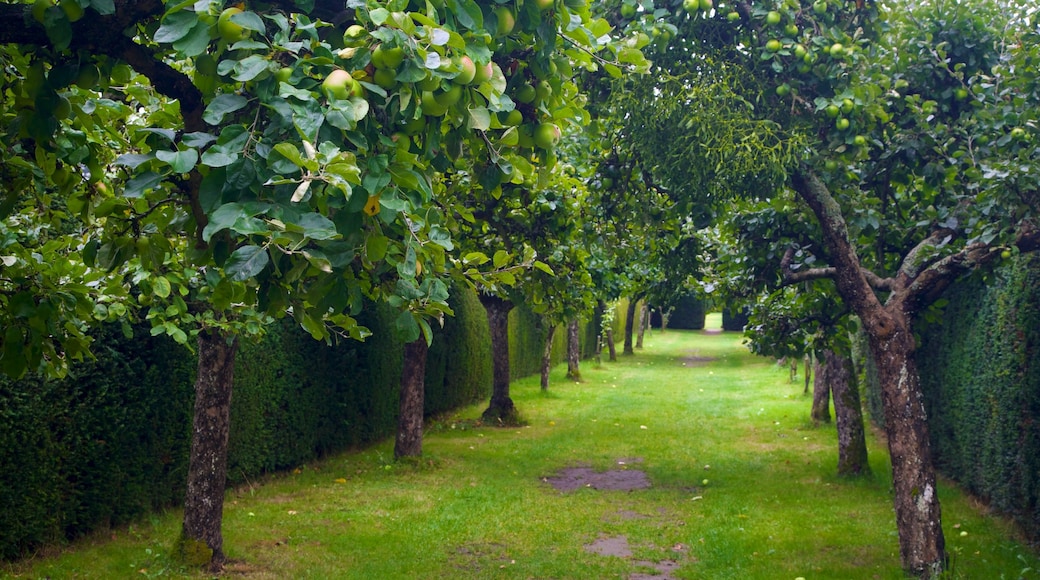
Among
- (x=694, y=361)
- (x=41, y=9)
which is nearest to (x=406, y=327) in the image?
(x=41, y=9)

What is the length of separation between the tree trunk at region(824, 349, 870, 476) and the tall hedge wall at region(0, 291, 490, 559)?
6.43 meters

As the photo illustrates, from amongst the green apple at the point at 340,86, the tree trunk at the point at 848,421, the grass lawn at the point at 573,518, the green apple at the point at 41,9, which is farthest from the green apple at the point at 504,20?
the tree trunk at the point at 848,421

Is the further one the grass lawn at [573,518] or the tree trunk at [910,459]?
the grass lawn at [573,518]

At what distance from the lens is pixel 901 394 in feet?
21.3

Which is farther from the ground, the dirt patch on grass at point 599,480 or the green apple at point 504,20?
the green apple at point 504,20

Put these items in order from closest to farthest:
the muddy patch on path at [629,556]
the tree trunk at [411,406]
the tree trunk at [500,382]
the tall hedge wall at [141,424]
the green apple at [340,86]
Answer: the green apple at [340,86]
the tall hedge wall at [141,424]
the muddy patch on path at [629,556]
the tree trunk at [411,406]
the tree trunk at [500,382]

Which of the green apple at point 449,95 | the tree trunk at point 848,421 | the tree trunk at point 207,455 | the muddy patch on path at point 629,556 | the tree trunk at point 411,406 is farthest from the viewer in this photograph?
the tree trunk at point 411,406

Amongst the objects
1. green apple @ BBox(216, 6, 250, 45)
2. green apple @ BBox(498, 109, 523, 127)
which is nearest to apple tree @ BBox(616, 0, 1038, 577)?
green apple @ BBox(498, 109, 523, 127)

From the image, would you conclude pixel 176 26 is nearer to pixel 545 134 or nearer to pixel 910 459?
pixel 545 134

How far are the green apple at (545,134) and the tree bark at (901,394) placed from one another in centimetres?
412

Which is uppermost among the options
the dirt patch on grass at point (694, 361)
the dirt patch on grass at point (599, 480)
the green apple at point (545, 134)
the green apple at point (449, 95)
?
the green apple at point (545, 134)

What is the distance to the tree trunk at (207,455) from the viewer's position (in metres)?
6.76

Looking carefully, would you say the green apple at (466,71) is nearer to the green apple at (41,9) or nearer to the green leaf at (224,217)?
the green leaf at (224,217)

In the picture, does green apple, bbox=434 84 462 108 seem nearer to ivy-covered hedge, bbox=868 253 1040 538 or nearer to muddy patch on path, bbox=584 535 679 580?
muddy patch on path, bbox=584 535 679 580
